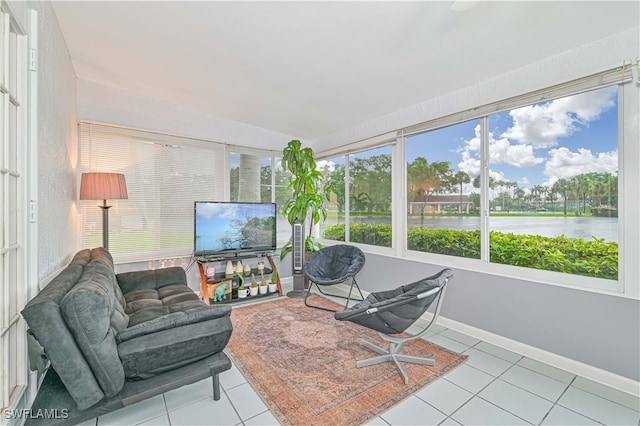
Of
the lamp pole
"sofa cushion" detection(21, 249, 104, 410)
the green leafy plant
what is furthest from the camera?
the green leafy plant

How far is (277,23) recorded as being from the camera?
2.10m

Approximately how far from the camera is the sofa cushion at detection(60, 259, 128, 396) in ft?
4.32

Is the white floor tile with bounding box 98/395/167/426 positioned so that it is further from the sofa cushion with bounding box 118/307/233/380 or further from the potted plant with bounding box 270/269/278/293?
the potted plant with bounding box 270/269/278/293

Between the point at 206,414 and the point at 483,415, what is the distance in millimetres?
1731

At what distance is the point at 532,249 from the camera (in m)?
2.57

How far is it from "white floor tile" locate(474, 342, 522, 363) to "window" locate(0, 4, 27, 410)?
3271 mm

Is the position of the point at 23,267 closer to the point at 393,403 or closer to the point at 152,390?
the point at 152,390

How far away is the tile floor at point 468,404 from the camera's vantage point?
67.1 inches

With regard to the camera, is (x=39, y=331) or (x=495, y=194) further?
(x=495, y=194)

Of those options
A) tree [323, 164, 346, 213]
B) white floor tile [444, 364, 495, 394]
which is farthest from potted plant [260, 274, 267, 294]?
white floor tile [444, 364, 495, 394]

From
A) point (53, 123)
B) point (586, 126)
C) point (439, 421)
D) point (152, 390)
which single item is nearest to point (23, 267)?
point (152, 390)

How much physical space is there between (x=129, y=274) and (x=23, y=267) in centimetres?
141

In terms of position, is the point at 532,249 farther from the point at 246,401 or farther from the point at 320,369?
the point at 246,401

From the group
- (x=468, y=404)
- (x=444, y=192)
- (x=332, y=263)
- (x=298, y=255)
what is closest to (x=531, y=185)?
(x=444, y=192)
